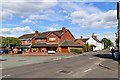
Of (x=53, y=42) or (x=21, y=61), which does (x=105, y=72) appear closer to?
(x=21, y=61)

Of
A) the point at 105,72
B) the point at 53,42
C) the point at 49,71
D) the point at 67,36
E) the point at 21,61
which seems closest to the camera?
the point at 105,72

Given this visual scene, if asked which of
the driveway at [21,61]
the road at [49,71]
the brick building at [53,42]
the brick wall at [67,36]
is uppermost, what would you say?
the brick wall at [67,36]

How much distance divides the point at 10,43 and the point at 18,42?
10.6 feet

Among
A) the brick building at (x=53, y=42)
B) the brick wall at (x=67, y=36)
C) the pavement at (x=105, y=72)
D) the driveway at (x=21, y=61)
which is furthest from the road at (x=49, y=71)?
the brick wall at (x=67, y=36)

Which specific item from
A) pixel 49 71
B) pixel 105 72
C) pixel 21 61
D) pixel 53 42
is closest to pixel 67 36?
pixel 53 42

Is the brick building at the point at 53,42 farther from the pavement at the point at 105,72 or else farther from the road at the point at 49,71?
the pavement at the point at 105,72

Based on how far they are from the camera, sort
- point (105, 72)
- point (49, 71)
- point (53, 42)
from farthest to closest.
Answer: point (53, 42)
point (49, 71)
point (105, 72)

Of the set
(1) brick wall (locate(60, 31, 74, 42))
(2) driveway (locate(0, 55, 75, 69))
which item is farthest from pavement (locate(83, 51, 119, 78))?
(1) brick wall (locate(60, 31, 74, 42))

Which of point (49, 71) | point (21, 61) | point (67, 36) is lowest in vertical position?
point (21, 61)

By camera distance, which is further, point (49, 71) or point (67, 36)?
point (67, 36)

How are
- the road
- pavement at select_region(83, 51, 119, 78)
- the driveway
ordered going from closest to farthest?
pavement at select_region(83, 51, 119, 78) < the road < the driveway

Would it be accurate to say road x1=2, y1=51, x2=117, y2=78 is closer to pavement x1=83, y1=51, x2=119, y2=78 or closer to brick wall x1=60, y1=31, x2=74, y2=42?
pavement x1=83, y1=51, x2=119, y2=78

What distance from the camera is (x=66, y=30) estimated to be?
149ft

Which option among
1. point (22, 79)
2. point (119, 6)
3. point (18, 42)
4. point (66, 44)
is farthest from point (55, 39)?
point (22, 79)
